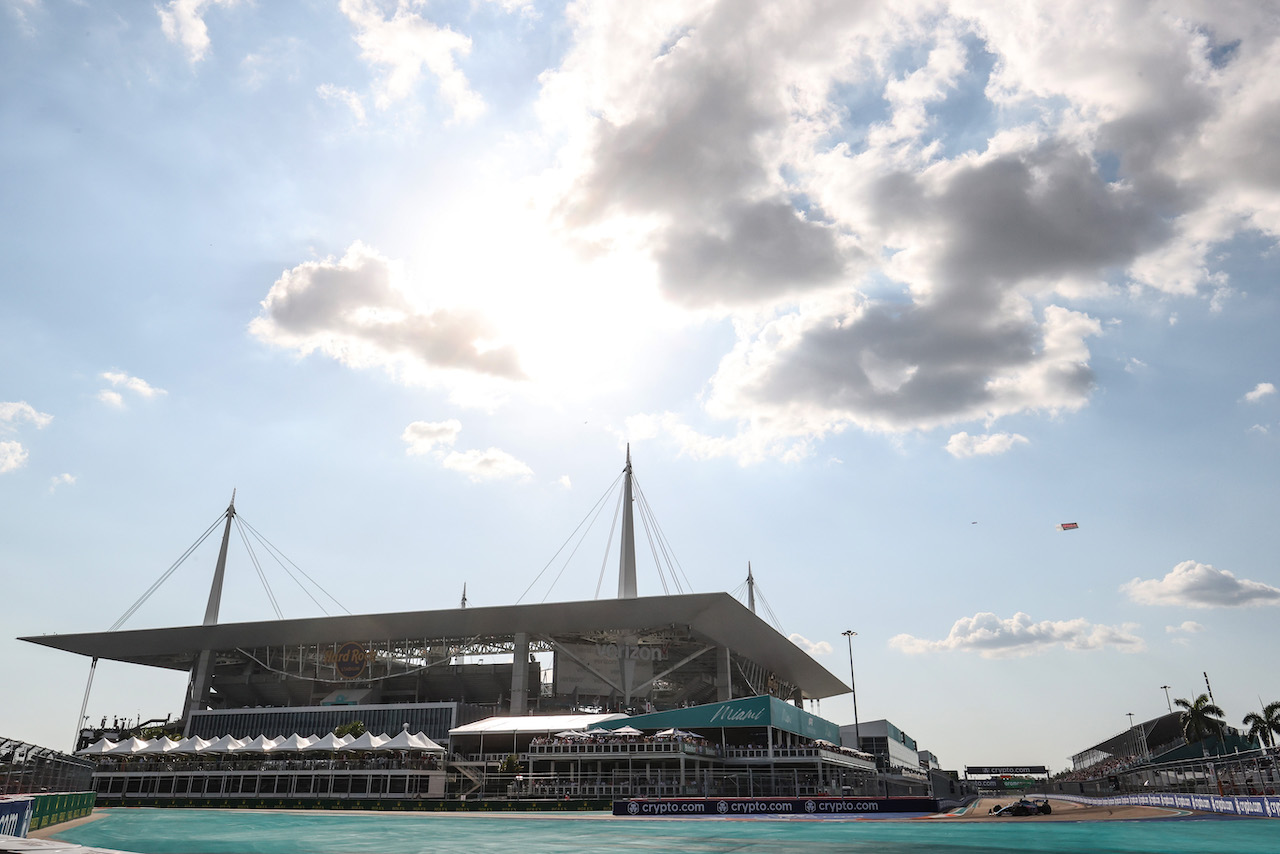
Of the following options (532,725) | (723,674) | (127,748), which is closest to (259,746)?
(127,748)

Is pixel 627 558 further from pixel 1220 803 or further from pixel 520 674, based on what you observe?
pixel 1220 803

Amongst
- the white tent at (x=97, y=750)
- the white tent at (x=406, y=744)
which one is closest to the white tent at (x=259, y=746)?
the white tent at (x=406, y=744)

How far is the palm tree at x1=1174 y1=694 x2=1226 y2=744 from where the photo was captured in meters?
108

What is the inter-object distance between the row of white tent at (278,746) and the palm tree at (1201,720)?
95262 millimetres

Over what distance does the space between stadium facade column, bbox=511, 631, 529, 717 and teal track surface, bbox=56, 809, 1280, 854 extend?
1833 inches

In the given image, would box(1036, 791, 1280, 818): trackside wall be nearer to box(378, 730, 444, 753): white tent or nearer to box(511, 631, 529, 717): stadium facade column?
box(378, 730, 444, 753): white tent

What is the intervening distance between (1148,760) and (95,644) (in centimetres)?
14823

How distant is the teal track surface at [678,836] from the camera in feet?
91.0

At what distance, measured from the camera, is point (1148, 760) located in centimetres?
12231

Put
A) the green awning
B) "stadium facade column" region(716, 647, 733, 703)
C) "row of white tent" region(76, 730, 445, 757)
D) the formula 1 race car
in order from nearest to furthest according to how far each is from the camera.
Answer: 1. the formula 1 race car
2. "row of white tent" region(76, 730, 445, 757)
3. the green awning
4. "stadium facade column" region(716, 647, 733, 703)

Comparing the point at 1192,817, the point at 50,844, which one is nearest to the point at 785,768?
the point at 1192,817

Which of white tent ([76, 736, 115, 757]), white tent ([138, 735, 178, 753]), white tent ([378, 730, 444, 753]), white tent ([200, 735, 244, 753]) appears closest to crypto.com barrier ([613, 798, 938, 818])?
white tent ([378, 730, 444, 753])

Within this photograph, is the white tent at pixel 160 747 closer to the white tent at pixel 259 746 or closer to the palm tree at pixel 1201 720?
the white tent at pixel 259 746

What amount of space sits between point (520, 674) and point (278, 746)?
29.0 m
